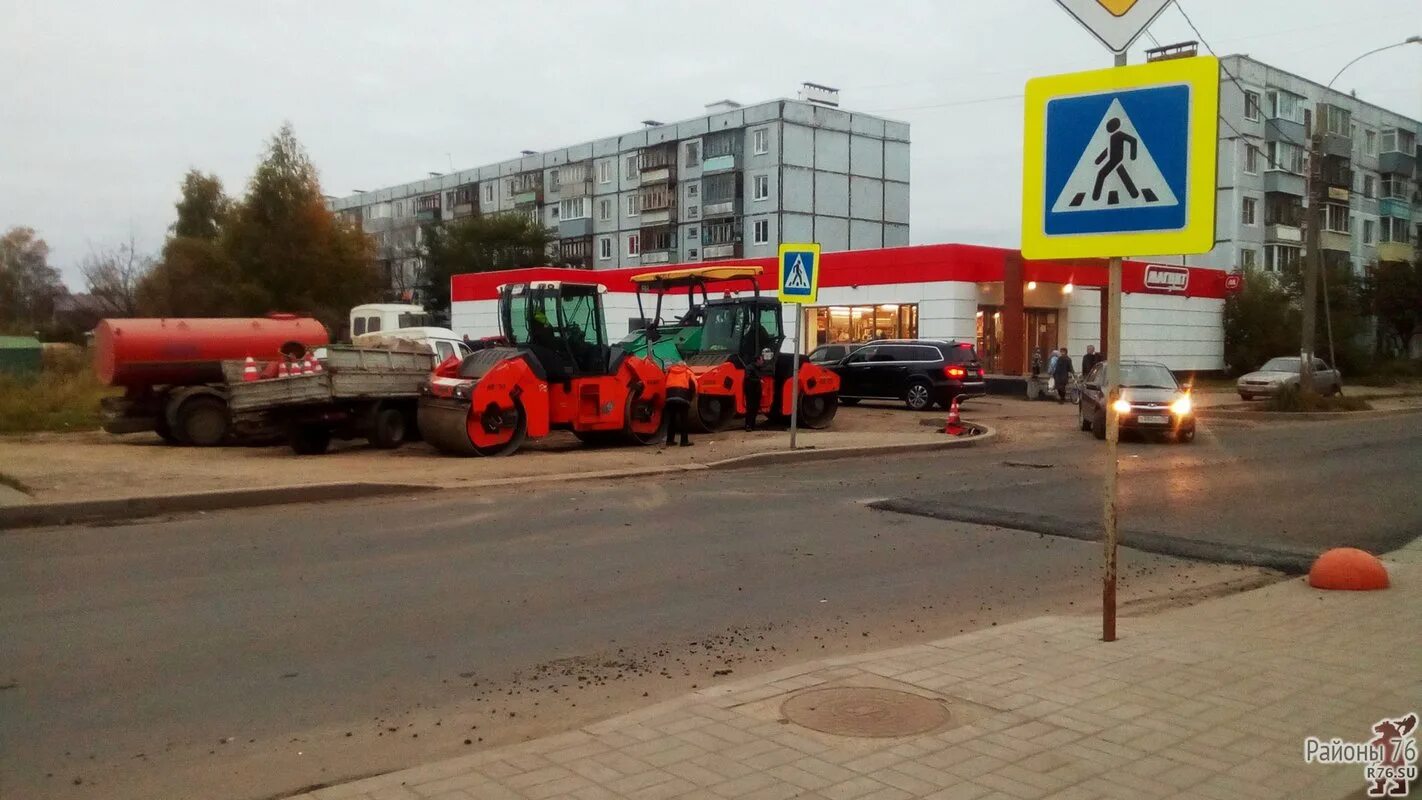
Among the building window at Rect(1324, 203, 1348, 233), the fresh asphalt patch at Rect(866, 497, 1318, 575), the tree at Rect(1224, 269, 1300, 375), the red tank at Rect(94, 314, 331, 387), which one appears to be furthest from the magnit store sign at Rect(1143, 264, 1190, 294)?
the fresh asphalt patch at Rect(866, 497, 1318, 575)

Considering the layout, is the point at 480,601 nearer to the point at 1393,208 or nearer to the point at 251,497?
the point at 251,497

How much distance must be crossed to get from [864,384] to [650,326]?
835 cm

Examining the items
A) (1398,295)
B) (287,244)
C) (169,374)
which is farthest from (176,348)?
(1398,295)

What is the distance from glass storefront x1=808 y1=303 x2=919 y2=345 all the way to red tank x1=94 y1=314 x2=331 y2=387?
22201 millimetres

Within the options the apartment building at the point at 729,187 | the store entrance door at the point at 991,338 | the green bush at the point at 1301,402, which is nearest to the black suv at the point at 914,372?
the green bush at the point at 1301,402

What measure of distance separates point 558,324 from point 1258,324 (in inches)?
1544

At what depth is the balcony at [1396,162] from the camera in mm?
71438

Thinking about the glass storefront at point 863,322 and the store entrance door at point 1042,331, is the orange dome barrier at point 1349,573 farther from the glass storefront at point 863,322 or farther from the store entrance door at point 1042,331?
the store entrance door at point 1042,331

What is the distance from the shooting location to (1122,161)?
5.77 m

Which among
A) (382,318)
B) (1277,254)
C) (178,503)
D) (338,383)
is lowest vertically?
(178,503)

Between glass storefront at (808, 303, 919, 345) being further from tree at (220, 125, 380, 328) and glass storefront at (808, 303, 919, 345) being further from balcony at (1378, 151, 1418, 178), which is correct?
balcony at (1378, 151, 1418, 178)

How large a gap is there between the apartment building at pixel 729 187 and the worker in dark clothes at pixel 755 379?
41.3 meters

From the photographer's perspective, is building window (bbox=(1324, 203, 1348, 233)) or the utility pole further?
building window (bbox=(1324, 203, 1348, 233))

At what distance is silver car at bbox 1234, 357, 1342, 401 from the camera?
111 feet
